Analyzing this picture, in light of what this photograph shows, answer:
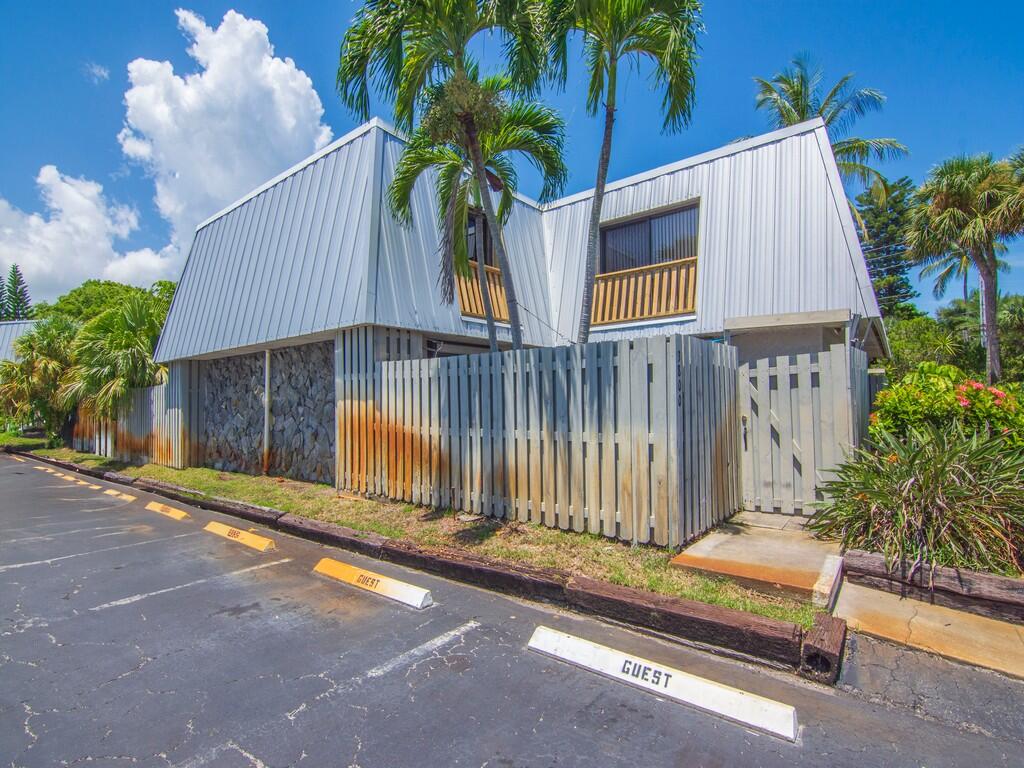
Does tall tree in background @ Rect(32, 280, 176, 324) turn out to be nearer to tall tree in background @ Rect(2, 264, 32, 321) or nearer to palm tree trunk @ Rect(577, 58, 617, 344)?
tall tree in background @ Rect(2, 264, 32, 321)

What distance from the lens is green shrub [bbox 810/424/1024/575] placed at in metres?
4.27

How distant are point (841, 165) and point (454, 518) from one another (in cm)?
1849

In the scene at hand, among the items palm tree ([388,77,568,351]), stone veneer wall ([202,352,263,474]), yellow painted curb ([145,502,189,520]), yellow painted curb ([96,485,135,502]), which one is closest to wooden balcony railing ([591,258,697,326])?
palm tree ([388,77,568,351])

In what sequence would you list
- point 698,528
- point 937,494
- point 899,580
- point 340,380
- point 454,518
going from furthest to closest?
point 340,380
point 454,518
point 698,528
point 937,494
point 899,580

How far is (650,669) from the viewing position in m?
3.26

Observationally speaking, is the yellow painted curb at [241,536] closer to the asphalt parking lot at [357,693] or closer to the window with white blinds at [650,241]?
the asphalt parking lot at [357,693]

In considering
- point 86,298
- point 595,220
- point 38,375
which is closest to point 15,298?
point 86,298

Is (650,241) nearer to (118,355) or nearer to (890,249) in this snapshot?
(118,355)

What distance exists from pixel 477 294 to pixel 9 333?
35.1m

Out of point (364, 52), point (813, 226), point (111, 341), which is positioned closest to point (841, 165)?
point (813, 226)

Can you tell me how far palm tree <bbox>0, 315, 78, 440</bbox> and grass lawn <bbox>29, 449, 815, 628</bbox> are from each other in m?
13.7

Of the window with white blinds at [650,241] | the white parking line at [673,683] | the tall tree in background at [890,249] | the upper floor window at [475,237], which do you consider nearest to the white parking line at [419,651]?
the white parking line at [673,683]

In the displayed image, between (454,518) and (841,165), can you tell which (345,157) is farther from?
(841,165)

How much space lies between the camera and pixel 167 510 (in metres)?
8.93
